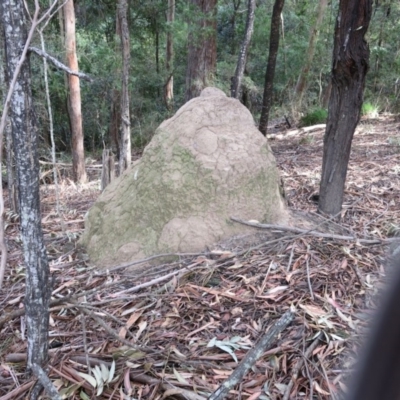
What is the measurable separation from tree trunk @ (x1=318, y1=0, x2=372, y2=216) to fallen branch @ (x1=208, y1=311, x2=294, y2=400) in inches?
73.5

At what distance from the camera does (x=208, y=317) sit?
2545mm

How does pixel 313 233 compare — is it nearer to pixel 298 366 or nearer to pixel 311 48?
pixel 298 366

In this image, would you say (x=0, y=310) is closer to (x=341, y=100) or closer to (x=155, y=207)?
(x=155, y=207)

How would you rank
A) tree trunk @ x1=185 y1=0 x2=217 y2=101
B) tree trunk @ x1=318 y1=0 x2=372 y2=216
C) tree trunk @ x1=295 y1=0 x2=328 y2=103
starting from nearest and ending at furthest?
1. tree trunk @ x1=318 y1=0 x2=372 y2=216
2. tree trunk @ x1=185 y1=0 x2=217 y2=101
3. tree trunk @ x1=295 y1=0 x2=328 y2=103

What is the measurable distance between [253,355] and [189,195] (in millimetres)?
1583

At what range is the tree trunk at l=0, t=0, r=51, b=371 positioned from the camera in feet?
5.41

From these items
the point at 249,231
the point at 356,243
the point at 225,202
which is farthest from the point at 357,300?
the point at 225,202

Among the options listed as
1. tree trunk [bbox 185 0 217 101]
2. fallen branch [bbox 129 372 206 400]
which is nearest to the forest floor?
fallen branch [bbox 129 372 206 400]

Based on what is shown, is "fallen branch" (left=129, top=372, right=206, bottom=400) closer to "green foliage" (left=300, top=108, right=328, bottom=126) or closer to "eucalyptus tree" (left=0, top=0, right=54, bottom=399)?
"eucalyptus tree" (left=0, top=0, right=54, bottom=399)

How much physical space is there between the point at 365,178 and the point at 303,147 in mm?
2871

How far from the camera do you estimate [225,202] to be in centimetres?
340

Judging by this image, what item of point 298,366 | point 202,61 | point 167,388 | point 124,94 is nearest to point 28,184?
point 167,388

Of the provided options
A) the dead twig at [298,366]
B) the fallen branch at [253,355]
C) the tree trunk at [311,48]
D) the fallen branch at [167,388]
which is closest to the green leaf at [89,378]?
the fallen branch at [167,388]

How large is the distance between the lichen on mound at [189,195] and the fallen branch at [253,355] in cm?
112
